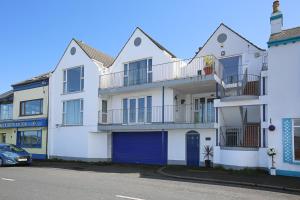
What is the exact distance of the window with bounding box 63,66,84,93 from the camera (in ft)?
84.6

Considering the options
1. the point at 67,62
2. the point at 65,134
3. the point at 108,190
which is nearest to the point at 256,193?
the point at 108,190

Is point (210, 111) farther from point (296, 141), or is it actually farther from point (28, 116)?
point (28, 116)

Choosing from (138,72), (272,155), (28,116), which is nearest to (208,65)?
(138,72)

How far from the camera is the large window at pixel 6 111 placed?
3247 cm

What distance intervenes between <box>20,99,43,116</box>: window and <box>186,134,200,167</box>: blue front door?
46.2 ft

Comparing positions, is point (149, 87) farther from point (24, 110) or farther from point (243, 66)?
point (24, 110)

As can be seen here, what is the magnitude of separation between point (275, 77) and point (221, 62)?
230 inches

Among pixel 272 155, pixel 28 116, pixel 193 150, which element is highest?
pixel 28 116

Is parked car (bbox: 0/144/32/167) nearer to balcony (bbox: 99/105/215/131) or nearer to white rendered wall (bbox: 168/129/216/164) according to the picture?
balcony (bbox: 99/105/215/131)

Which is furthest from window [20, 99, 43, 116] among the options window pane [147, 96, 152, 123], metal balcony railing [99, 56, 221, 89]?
window pane [147, 96, 152, 123]

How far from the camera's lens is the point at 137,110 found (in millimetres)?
23234

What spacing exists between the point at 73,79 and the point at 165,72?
8566 millimetres

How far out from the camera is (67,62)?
27.1 m

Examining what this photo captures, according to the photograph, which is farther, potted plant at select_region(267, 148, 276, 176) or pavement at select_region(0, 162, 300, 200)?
potted plant at select_region(267, 148, 276, 176)
